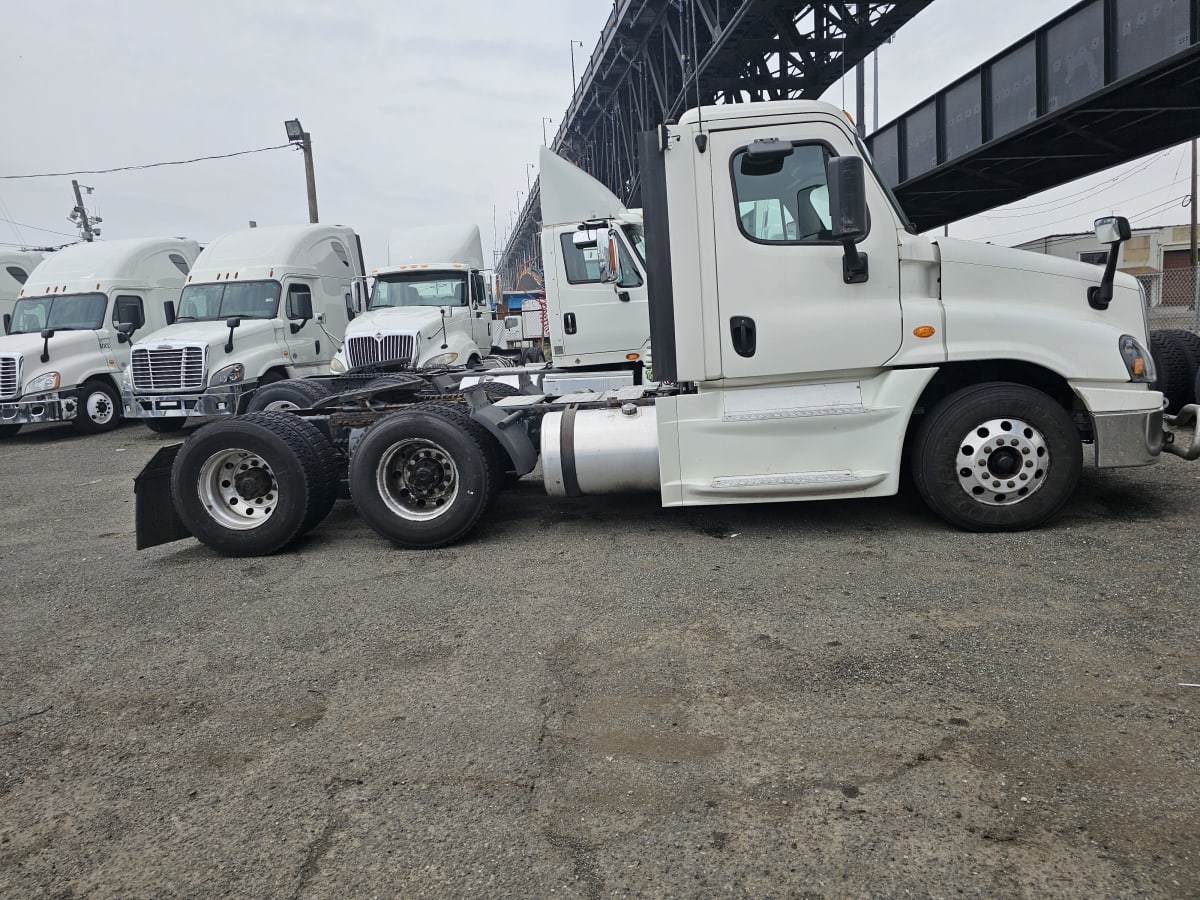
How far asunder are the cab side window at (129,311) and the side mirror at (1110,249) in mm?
16194

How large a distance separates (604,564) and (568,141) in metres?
29.2

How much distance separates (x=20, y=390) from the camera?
14.3 metres

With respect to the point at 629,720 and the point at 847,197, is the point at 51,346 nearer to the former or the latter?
the point at 847,197

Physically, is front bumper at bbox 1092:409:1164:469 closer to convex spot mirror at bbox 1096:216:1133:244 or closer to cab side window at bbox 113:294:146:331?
convex spot mirror at bbox 1096:216:1133:244

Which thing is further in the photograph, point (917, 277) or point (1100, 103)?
point (1100, 103)

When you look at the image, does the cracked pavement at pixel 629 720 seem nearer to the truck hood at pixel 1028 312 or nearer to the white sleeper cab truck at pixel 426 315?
the truck hood at pixel 1028 312

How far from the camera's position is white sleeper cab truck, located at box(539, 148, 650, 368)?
32.1ft

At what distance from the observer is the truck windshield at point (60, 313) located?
1557 cm

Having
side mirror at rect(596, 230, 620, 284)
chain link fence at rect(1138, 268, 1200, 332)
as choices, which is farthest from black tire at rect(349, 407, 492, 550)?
chain link fence at rect(1138, 268, 1200, 332)

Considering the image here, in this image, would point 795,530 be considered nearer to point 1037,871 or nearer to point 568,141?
point 1037,871

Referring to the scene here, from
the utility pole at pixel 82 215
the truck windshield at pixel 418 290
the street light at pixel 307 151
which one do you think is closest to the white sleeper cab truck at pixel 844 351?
the truck windshield at pixel 418 290

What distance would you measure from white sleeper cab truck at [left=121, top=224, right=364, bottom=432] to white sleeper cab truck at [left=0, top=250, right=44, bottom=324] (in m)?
7.48

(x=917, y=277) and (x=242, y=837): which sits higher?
(x=917, y=277)

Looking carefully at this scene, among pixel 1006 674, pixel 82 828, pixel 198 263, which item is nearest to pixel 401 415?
pixel 82 828
